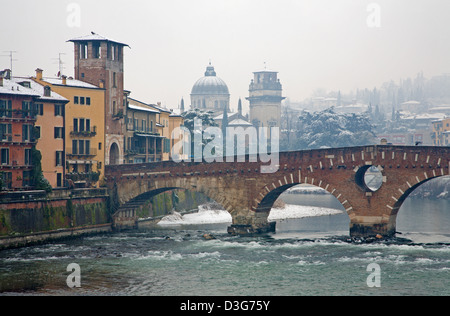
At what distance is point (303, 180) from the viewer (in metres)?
69.4

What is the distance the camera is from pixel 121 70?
84.8 metres

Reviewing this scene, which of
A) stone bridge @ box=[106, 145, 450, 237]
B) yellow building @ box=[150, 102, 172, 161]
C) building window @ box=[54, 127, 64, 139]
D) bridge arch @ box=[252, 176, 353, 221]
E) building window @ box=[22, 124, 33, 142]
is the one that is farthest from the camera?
yellow building @ box=[150, 102, 172, 161]

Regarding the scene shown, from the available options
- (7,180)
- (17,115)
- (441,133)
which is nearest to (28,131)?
(17,115)

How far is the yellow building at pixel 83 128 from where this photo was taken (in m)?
77.3

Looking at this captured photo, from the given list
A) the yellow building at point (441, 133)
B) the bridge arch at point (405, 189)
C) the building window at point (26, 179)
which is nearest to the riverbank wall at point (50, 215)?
the building window at point (26, 179)

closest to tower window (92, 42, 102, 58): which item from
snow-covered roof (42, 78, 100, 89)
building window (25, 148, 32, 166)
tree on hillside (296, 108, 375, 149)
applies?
snow-covered roof (42, 78, 100, 89)

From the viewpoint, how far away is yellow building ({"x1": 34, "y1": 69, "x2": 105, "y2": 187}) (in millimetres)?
77312

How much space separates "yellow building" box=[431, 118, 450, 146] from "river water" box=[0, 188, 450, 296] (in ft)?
329

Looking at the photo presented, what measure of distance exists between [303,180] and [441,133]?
118 meters

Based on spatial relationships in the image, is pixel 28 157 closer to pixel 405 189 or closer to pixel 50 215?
pixel 50 215

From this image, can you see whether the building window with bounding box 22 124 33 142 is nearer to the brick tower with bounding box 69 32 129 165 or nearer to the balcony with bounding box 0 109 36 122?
the balcony with bounding box 0 109 36 122

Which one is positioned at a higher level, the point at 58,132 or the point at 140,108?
the point at 140,108

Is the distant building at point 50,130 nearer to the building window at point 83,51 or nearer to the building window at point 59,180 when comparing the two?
the building window at point 59,180

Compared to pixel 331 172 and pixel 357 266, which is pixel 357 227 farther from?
pixel 357 266
